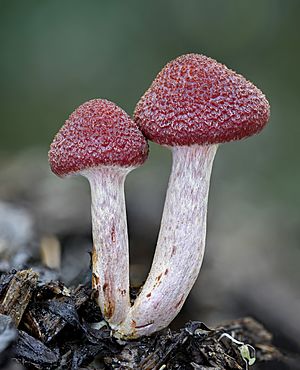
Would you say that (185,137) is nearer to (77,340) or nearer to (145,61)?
(77,340)

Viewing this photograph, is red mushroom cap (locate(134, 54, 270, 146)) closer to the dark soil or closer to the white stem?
the white stem

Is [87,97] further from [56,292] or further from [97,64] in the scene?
[56,292]

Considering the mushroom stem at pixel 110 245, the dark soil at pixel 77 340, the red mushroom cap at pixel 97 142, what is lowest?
the dark soil at pixel 77 340

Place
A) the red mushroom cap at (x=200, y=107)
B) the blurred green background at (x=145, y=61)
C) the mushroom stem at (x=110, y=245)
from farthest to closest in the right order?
the blurred green background at (x=145, y=61) < the mushroom stem at (x=110, y=245) < the red mushroom cap at (x=200, y=107)

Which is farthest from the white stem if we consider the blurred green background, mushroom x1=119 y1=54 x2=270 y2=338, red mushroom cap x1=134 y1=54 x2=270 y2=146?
the blurred green background

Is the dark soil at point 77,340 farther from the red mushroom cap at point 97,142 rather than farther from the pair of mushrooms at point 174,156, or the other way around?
the red mushroom cap at point 97,142

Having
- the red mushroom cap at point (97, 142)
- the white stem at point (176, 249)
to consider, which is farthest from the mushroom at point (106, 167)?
the white stem at point (176, 249)

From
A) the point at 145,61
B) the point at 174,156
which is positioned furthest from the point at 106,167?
the point at 145,61
